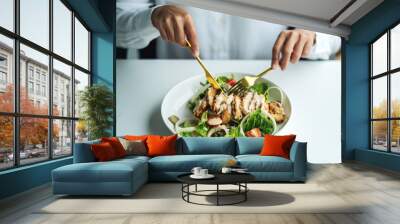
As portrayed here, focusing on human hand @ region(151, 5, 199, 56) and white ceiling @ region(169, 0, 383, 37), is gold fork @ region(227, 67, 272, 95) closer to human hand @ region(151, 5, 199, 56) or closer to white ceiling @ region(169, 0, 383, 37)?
human hand @ region(151, 5, 199, 56)

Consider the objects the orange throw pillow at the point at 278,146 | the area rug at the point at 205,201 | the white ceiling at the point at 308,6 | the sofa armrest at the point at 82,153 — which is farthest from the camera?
the white ceiling at the point at 308,6

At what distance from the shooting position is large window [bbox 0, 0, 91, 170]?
15.5ft

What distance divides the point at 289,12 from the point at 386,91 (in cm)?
250

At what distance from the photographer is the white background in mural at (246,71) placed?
335 inches

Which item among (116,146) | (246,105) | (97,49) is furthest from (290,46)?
(116,146)

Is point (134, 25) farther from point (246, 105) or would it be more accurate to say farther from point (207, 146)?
point (207, 146)

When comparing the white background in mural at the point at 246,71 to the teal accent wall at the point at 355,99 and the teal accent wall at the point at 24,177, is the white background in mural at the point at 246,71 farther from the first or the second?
the teal accent wall at the point at 24,177

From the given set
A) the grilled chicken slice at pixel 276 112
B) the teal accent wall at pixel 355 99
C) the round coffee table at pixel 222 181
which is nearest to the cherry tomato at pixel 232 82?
the grilled chicken slice at pixel 276 112

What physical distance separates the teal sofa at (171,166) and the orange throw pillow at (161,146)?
0.15 m

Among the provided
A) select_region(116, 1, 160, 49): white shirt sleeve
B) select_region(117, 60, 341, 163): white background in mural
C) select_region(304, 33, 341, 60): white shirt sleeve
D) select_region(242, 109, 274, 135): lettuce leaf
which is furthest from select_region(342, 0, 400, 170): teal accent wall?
select_region(116, 1, 160, 49): white shirt sleeve

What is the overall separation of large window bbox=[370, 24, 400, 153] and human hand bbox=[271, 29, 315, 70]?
1.43m

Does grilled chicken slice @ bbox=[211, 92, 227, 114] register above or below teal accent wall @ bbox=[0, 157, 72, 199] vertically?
above

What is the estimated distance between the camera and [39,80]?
565 cm

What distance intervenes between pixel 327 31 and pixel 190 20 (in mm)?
2896
